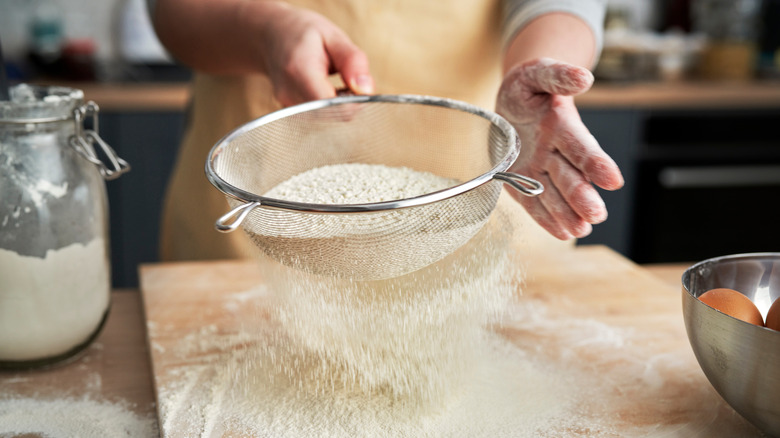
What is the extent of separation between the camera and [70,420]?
0.67 m

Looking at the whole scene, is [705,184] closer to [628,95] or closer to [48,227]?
[628,95]

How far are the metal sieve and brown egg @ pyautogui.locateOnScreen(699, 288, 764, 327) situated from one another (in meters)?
0.19

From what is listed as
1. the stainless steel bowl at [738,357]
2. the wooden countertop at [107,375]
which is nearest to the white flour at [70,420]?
the wooden countertop at [107,375]

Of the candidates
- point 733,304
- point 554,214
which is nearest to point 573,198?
point 554,214

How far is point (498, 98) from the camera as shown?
2.68 ft

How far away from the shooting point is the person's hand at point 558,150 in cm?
66

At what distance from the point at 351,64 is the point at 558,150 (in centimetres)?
27

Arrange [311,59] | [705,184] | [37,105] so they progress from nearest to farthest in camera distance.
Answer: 1. [37,105]
2. [311,59]
3. [705,184]

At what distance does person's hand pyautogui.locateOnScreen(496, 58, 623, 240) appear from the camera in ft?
2.16

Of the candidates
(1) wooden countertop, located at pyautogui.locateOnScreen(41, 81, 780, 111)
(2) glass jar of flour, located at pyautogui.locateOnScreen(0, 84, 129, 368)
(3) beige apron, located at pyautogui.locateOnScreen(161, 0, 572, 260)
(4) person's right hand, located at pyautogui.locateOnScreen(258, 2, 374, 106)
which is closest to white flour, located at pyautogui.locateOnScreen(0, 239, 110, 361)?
(2) glass jar of flour, located at pyautogui.locateOnScreen(0, 84, 129, 368)

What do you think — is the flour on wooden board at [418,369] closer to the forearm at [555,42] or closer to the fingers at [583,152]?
the fingers at [583,152]

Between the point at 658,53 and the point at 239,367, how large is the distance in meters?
2.02

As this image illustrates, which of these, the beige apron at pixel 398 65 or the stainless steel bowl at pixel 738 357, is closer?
the stainless steel bowl at pixel 738 357

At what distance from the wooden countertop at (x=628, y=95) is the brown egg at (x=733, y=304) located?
1509 millimetres
